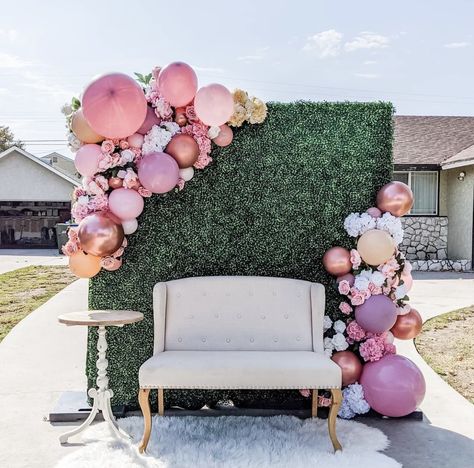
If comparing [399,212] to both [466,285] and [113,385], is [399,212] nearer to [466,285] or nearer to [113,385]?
[113,385]

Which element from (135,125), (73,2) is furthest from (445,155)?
(135,125)

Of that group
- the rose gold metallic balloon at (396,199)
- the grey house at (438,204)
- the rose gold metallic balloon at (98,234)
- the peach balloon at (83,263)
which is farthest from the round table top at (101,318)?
the grey house at (438,204)

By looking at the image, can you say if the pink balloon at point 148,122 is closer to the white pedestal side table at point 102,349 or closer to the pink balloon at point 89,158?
the pink balloon at point 89,158

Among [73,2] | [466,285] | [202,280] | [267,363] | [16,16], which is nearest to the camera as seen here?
[267,363]

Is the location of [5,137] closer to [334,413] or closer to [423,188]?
[423,188]

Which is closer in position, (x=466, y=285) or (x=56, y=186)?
(x=466, y=285)

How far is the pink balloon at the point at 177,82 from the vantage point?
4.52 metres

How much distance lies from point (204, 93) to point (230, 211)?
1.03m

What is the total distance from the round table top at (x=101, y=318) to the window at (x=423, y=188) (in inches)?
553

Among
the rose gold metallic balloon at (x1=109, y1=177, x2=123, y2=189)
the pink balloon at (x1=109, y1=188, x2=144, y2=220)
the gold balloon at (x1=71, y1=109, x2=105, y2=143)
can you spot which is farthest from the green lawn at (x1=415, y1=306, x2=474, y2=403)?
the gold balloon at (x1=71, y1=109, x2=105, y2=143)

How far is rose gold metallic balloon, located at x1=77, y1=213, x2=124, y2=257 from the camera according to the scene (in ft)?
14.7

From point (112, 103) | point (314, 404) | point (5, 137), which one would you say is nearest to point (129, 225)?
point (112, 103)

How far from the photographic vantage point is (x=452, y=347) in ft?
23.7

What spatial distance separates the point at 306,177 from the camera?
5055 millimetres
